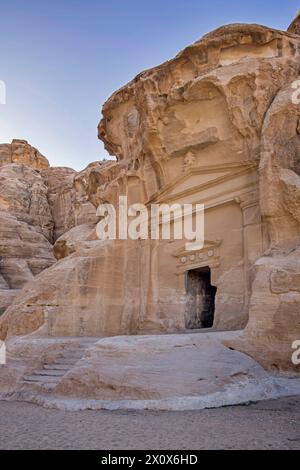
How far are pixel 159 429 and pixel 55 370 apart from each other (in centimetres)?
387

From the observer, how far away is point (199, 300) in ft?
43.4

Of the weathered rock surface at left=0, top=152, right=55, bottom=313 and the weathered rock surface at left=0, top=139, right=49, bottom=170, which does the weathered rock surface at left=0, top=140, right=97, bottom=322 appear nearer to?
the weathered rock surface at left=0, top=152, right=55, bottom=313

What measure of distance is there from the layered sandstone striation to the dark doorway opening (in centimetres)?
4

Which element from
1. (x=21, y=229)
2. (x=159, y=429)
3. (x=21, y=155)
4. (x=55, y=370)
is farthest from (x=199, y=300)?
(x=21, y=155)

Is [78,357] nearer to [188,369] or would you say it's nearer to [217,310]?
[188,369]

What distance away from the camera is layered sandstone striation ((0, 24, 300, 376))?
10.1 meters

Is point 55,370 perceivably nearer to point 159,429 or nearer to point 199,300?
point 159,429

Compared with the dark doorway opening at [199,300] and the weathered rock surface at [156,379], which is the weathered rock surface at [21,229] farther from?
the weathered rock surface at [156,379]

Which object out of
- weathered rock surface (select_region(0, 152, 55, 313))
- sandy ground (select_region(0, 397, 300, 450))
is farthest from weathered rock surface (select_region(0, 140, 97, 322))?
sandy ground (select_region(0, 397, 300, 450))

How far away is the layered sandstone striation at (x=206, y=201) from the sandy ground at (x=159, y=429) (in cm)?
245

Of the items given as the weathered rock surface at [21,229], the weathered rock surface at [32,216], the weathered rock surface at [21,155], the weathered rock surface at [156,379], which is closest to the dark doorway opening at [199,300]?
the weathered rock surface at [156,379]

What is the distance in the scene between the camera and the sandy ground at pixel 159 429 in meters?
5.24

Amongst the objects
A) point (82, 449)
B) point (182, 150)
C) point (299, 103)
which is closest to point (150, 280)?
point (182, 150)

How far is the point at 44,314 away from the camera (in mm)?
11938
